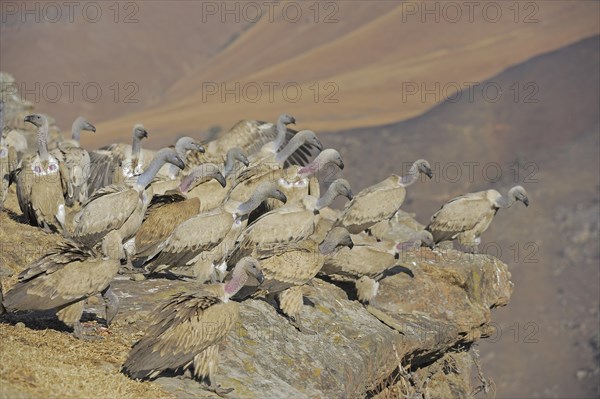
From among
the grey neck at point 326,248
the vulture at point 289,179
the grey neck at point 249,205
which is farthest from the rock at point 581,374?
the grey neck at point 249,205

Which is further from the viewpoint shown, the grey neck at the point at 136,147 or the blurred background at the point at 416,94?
the blurred background at the point at 416,94

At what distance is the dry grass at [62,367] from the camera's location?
7.01 meters

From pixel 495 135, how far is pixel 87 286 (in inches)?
1696

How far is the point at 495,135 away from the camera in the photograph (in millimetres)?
49500

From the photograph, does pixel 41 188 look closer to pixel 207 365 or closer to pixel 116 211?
pixel 116 211

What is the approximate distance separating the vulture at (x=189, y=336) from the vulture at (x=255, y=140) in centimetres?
682

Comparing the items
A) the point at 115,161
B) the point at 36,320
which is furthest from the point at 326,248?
the point at 115,161

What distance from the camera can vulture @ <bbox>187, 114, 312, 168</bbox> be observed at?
15133 millimetres

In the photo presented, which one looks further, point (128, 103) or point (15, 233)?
point (128, 103)

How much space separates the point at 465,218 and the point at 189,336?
7.38 metres

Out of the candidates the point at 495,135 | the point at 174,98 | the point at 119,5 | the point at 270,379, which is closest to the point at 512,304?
the point at 495,135

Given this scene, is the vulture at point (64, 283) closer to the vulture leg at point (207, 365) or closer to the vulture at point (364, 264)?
the vulture leg at point (207, 365)

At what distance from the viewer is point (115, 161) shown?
1480 cm

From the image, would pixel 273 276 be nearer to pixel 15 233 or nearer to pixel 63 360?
pixel 63 360
